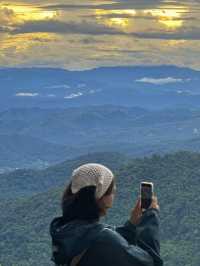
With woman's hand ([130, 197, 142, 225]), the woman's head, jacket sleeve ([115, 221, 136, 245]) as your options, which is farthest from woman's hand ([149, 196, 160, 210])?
the woman's head

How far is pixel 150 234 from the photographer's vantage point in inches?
446

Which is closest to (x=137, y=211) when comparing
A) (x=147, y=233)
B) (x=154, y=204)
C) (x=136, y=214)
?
(x=136, y=214)

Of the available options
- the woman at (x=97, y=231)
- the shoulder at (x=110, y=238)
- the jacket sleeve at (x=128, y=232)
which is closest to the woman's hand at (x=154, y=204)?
the woman at (x=97, y=231)

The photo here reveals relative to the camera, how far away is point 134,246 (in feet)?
37.0

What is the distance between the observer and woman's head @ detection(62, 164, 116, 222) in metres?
11.6

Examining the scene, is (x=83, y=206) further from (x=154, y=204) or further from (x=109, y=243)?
(x=154, y=204)

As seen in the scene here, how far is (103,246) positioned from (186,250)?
17177 cm

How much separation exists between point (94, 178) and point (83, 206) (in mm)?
391

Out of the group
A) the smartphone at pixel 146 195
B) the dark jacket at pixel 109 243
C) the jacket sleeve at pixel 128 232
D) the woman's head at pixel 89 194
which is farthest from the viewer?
the smartphone at pixel 146 195

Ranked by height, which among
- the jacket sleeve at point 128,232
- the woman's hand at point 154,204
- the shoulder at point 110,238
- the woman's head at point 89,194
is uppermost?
the woman's head at point 89,194

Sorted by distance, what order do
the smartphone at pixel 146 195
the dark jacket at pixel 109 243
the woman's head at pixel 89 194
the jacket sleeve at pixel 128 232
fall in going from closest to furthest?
the dark jacket at pixel 109 243, the jacket sleeve at pixel 128 232, the woman's head at pixel 89 194, the smartphone at pixel 146 195

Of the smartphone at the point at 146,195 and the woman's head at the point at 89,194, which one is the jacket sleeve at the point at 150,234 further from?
the woman's head at the point at 89,194

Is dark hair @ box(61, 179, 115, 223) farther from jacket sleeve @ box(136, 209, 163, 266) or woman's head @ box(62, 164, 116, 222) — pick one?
jacket sleeve @ box(136, 209, 163, 266)

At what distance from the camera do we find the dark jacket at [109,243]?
1116 centimetres
